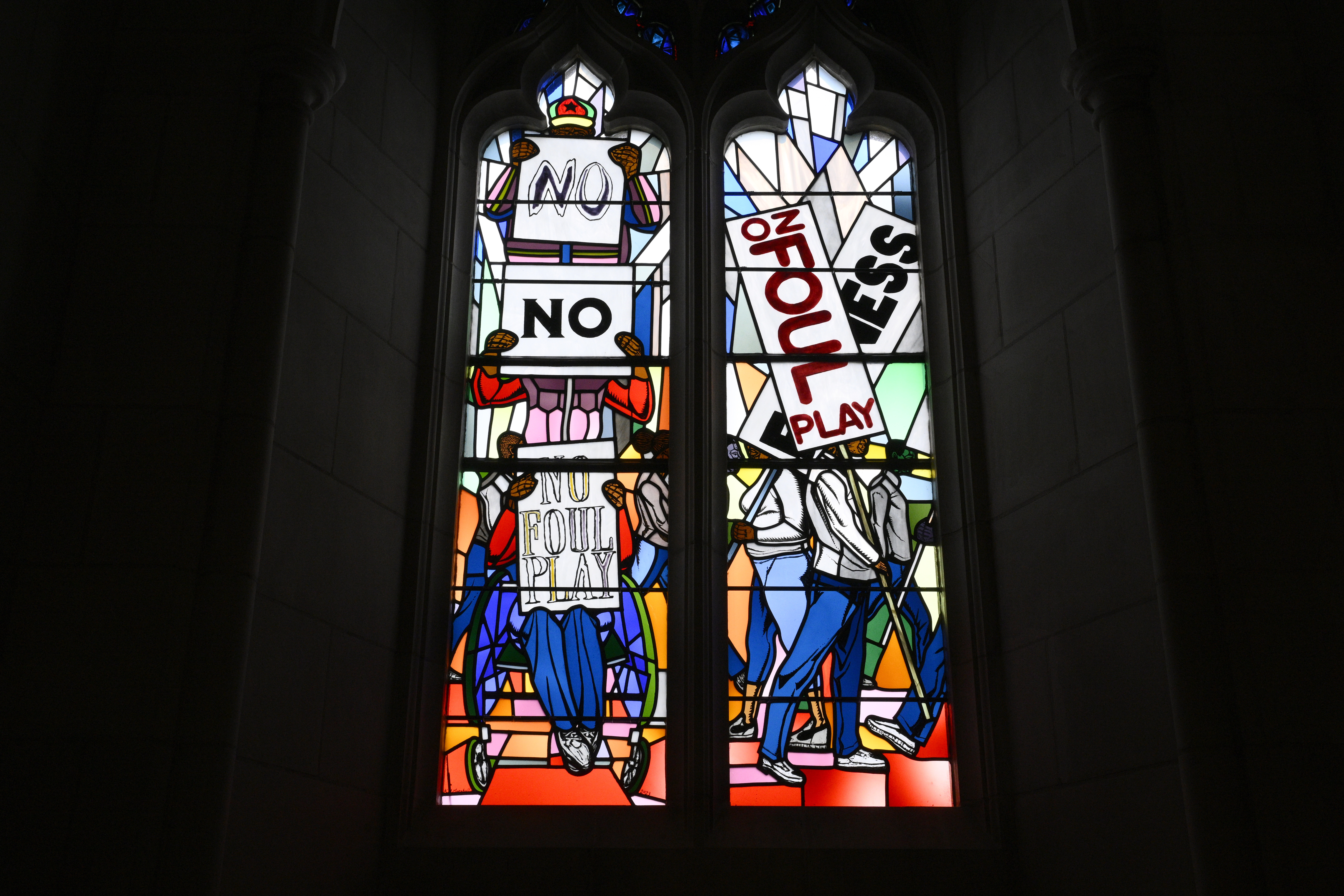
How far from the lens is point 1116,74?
14.3ft

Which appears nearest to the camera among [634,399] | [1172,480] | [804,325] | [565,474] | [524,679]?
[1172,480]

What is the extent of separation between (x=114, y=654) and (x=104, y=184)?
1.57m

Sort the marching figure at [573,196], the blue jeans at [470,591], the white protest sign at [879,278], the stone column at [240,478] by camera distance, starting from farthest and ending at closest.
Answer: the marching figure at [573,196] → the white protest sign at [879,278] → the blue jeans at [470,591] → the stone column at [240,478]

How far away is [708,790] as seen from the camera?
467 cm

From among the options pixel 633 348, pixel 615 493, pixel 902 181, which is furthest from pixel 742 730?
pixel 902 181

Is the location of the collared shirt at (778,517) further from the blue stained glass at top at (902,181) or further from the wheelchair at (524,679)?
the blue stained glass at top at (902,181)

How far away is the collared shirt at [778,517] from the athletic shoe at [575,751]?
0.97 metres

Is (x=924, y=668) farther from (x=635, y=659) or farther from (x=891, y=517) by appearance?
(x=635, y=659)

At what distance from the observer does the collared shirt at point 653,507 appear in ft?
17.0

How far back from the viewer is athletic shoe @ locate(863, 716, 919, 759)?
192 inches

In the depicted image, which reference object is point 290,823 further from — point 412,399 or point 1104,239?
point 1104,239

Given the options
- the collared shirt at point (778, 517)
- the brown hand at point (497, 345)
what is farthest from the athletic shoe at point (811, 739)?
the brown hand at point (497, 345)

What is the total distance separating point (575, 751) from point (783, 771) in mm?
775

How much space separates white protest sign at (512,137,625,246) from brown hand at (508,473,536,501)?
3.65 feet
